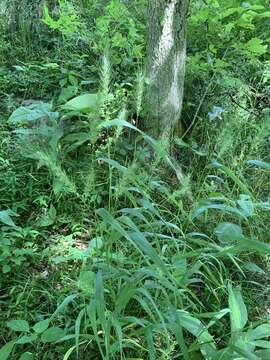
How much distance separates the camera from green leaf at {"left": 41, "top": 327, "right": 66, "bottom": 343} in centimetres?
165

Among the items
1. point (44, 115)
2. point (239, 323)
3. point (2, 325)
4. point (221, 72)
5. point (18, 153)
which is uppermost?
point (221, 72)

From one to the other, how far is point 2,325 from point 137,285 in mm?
573

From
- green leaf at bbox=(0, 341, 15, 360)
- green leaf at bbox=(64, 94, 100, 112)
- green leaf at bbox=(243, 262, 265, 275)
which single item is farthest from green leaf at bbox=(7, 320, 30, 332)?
green leaf at bbox=(64, 94, 100, 112)

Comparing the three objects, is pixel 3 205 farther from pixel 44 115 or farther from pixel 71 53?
pixel 71 53

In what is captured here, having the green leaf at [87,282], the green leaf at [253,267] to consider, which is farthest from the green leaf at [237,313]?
the green leaf at [87,282]

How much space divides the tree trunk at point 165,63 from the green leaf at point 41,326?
1.15 m

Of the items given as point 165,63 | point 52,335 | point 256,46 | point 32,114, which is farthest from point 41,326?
point 256,46

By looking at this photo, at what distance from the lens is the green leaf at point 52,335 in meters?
1.65

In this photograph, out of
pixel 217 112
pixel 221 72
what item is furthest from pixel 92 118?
pixel 221 72

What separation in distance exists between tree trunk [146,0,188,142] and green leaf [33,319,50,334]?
45.5 inches

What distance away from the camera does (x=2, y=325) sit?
180 centimetres

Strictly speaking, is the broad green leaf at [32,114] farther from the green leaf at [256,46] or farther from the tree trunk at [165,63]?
the green leaf at [256,46]

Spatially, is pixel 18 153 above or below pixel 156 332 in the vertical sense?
above

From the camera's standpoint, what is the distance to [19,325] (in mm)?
1694
